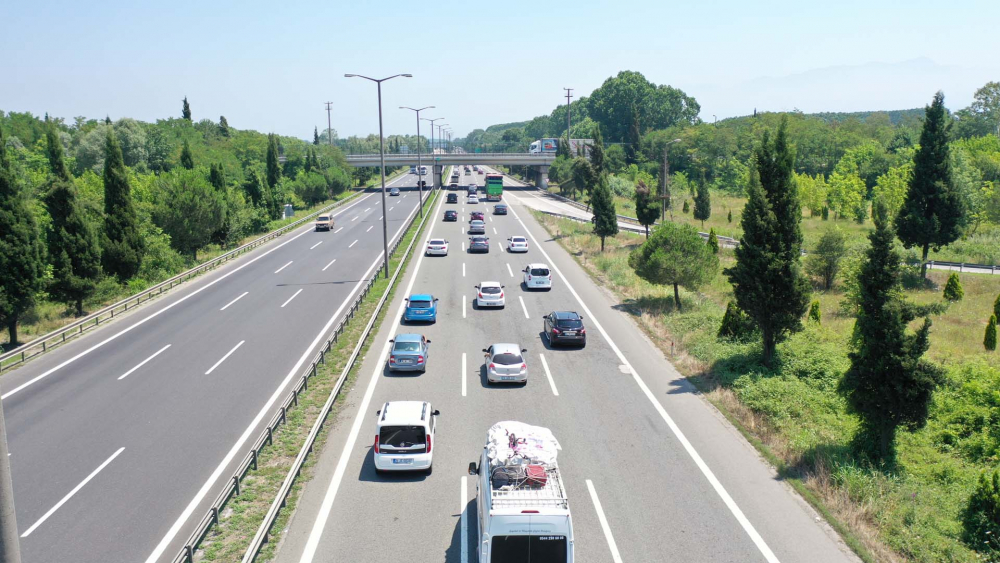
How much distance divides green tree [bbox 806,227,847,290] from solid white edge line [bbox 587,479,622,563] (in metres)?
31.9

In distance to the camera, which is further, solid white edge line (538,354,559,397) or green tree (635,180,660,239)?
green tree (635,180,660,239)

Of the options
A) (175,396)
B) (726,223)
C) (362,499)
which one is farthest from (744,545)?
(726,223)

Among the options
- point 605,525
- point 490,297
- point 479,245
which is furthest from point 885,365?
point 479,245

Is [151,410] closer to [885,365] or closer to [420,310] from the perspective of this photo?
[420,310]

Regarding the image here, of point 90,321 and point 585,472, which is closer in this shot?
point 585,472

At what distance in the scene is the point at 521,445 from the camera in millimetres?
13172

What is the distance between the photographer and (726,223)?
7562 cm

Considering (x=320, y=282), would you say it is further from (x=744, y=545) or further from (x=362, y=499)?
(x=744, y=545)

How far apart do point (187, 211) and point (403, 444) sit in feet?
123

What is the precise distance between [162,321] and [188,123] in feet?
406

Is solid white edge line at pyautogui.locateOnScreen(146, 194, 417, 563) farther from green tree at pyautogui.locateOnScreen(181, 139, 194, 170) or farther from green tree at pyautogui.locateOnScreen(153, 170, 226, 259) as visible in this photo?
green tree at pyautogui.locateOnScreen(181, 139, 194, 170)

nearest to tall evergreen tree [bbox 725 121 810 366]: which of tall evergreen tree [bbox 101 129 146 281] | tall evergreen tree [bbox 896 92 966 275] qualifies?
tall evergreen tree [bbox 896 92 966 275]

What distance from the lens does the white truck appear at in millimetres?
10711

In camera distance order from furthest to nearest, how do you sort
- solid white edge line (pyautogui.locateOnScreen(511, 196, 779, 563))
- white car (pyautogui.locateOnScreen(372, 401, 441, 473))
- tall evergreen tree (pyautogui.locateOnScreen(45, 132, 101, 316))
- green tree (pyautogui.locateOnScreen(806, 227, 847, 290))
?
green tree (pyautogui.locateOnScreen(806, 227, 847, 290)) → tall evergreen tree (pyautogui.locateOnScreen(45, 132, 101, 316)) → white car (pyautogui.locateOnScreen(372, 401, 441, 473)) → solid white edge line (pyautogui.locateOnScreen(511, 196, 779, 563))
